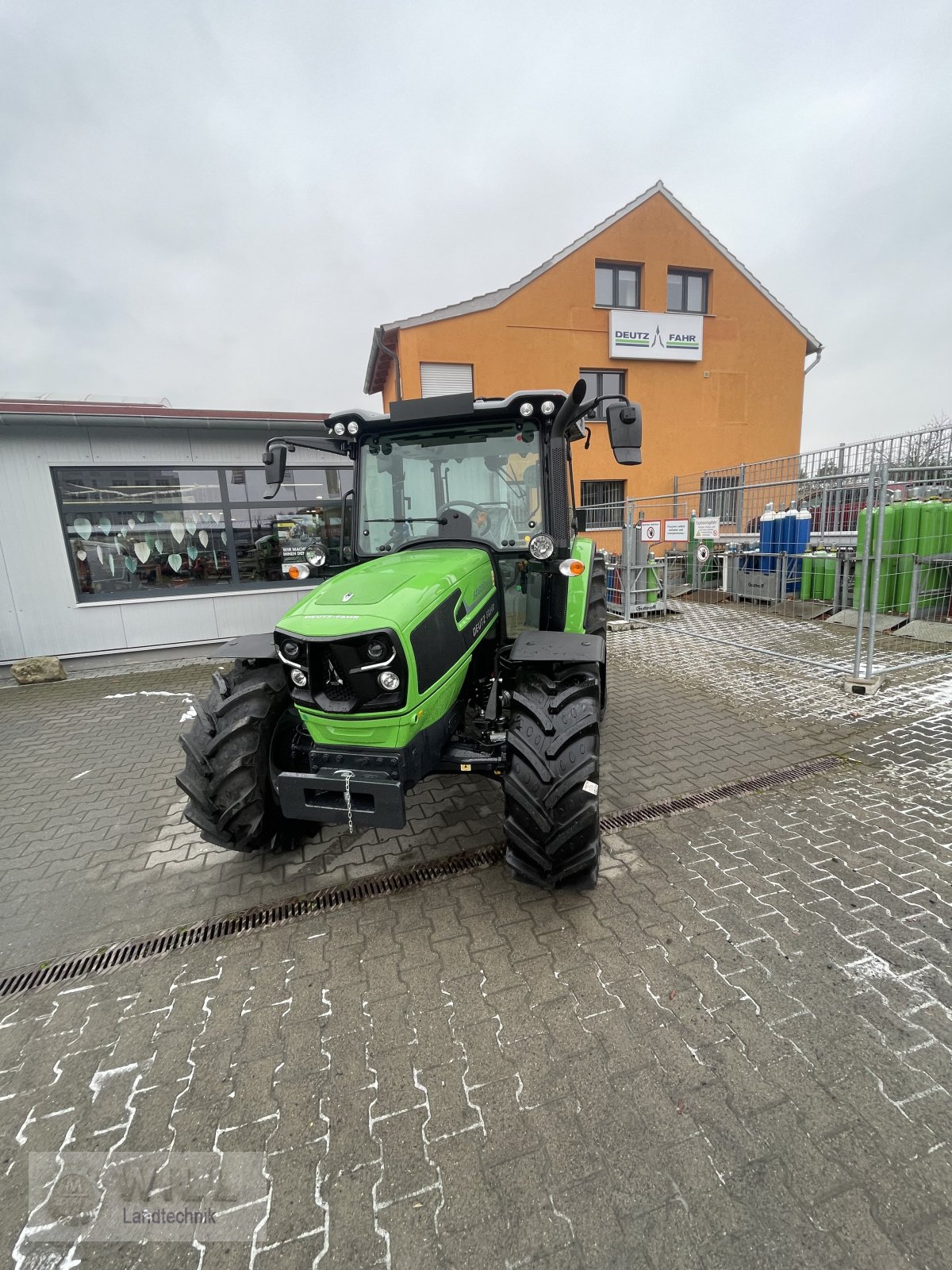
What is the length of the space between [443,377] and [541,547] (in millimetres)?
12280

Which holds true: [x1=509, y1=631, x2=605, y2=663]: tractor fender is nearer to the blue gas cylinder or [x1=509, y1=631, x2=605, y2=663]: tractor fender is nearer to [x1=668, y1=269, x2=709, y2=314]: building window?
the blue gas cylinder

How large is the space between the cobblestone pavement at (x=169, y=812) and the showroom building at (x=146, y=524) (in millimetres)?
2103

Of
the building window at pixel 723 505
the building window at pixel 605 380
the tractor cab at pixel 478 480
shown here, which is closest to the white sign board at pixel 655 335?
the building window at pixel 605 380

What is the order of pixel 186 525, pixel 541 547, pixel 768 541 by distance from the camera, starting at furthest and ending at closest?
pixel 768 541
pixel 186 525
pixel 541 547

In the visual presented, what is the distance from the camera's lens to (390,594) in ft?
7.75

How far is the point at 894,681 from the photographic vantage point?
5590 millimetres

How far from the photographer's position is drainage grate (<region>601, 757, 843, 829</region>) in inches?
130

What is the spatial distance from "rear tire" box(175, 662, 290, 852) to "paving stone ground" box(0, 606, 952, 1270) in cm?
52

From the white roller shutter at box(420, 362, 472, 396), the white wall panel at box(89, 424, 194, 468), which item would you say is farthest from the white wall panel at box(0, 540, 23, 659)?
the white roller shutter at box(420, 362, 472, 396)

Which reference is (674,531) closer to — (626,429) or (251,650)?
(626,429)

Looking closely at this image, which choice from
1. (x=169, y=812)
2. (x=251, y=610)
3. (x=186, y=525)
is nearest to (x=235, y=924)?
(x=169, y=812)

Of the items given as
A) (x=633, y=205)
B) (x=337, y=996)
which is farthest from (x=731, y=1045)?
(x=633, y=205)

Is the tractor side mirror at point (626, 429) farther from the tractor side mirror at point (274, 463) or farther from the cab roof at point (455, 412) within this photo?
the tractor side mirror at point (274, 463)

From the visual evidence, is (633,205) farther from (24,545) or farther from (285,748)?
(285,748)
